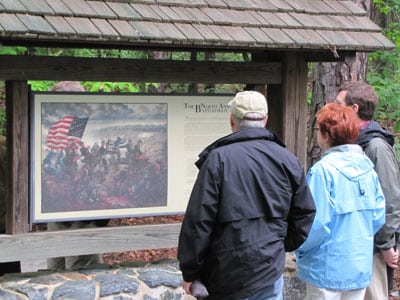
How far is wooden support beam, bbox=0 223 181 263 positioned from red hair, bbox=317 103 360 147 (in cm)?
186

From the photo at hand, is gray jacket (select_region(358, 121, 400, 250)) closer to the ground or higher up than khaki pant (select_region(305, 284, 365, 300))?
higher up

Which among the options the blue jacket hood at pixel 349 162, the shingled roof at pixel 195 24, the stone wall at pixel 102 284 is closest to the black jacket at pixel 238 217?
the blue jacket hood at pixel 349 162

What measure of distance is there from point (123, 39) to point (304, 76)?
1.98 m

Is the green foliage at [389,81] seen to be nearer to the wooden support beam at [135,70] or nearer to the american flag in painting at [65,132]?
the wooden support beam at [135,70]

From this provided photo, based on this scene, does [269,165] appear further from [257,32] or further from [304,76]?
[304,76]

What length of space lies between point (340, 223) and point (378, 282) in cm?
87

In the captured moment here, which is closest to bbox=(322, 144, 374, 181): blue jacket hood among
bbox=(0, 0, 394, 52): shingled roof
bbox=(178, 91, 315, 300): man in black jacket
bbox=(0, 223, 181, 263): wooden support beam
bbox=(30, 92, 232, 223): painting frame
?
bbox=(178, 91, 315, 300): man in black jacket

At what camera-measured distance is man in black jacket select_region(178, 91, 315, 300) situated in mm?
3025

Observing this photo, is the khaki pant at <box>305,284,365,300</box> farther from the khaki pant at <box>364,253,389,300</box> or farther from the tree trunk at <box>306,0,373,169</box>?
the tree trunk at <box>306,0,373,169</box>

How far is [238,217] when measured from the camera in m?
3.04

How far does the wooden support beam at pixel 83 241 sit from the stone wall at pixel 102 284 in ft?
0.62

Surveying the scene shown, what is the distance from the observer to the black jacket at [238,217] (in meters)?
3.02

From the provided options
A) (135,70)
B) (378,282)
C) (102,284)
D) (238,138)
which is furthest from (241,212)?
(135,70)

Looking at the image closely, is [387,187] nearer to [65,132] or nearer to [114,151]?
[114,151]
